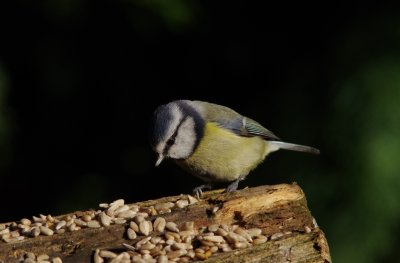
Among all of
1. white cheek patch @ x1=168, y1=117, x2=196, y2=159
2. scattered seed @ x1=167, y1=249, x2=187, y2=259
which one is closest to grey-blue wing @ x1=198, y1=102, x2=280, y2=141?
white cheek patch @ x1=168, y1=117, x2=196, y2=159

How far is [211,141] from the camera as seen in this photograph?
3.94 metres

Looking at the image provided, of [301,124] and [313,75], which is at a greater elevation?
[313,75]

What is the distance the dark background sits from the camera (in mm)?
3926

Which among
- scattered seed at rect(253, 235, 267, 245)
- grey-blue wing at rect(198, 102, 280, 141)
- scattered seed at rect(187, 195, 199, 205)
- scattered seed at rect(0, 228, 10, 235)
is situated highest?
grey-blue wing at rect(198, 102, 280, 141)

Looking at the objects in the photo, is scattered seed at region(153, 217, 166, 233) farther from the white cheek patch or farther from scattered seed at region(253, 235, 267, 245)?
the white cheek patch

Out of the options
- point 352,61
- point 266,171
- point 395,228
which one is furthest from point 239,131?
point 395,228

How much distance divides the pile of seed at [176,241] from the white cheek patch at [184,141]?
0.99 m

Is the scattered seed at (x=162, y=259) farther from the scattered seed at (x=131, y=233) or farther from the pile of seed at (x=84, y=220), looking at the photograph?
the pile of seed at (x=84, y=220)

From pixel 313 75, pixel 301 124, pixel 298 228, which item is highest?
pixel 313 75

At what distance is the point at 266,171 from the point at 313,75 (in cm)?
61

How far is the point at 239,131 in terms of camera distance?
415cm

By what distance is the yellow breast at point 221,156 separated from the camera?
3885 millimetres

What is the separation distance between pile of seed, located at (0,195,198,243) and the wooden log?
4 centimetres

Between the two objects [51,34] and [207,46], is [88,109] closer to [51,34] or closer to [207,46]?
[51,34]
